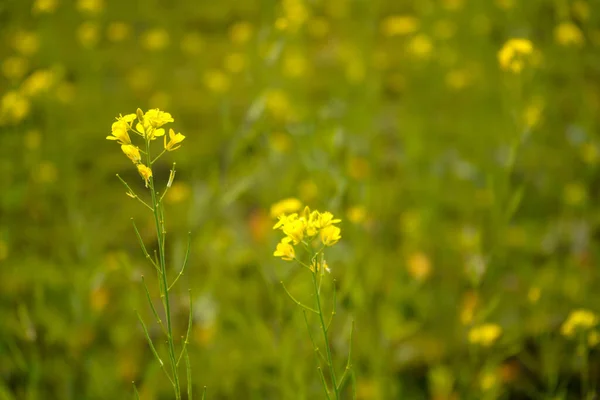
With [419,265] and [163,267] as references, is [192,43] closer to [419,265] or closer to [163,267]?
[419,265]

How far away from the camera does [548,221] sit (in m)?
2.71

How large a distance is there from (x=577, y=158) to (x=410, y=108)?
0.92m

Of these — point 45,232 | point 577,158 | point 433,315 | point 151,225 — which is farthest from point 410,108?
point 45,232

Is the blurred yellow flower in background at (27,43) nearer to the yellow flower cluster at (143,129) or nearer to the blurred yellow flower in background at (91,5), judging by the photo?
the blurred yellow flower in background at (91,5)

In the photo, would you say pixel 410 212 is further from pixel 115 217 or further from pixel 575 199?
pixel 115 217

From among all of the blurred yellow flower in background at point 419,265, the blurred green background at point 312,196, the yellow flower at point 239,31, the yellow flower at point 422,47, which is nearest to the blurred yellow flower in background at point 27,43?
the blurred green background at point 312,196

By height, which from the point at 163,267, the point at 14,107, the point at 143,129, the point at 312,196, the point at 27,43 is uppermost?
the point at 27,43

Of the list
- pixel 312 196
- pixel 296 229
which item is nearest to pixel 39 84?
pixel 312 196

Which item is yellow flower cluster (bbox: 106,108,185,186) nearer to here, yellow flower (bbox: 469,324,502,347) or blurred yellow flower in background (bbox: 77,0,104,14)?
yellow flower (bbox: 469,324,502,347)

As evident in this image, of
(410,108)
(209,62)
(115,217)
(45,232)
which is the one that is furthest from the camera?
(209,62)

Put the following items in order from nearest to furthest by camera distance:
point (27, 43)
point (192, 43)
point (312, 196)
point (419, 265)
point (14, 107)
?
1. point (14, 107)
2. point (419, 265)
3. point (312, 196)
4. point (27, 43)
5. point (192, 43)

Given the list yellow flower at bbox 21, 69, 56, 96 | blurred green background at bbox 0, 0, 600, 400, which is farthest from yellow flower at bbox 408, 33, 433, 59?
yellow flower at bbox 21, 69, 56, 96

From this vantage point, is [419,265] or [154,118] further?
[419,265]

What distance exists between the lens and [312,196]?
2.51 metres
